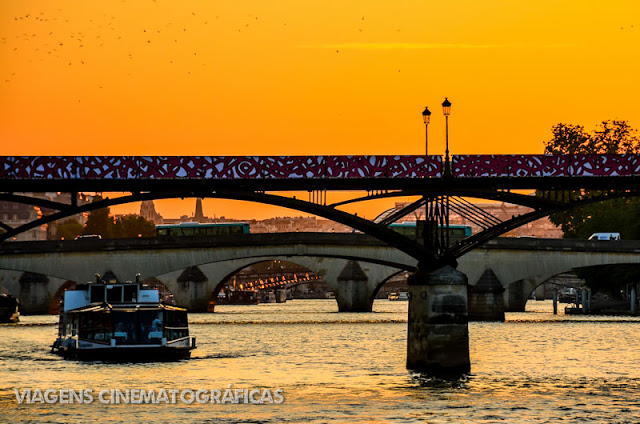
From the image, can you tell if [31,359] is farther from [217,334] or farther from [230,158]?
[217,334]

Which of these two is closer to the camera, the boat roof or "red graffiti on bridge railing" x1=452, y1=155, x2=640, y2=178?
"red graffiti on bridge railing" x1=452, y1=155, x2=640, y2=178

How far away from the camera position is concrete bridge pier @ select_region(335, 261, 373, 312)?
5689 inches

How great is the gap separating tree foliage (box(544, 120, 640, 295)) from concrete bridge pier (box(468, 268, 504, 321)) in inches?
696

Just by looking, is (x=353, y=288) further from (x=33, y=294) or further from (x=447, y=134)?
(x=447, y=134)

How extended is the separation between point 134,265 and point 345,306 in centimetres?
3224

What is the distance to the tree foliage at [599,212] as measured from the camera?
462 feet

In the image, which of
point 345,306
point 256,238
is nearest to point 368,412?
point 256,238

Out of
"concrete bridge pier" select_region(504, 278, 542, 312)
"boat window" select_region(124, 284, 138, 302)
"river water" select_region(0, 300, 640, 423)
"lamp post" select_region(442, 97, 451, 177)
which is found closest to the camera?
"river water" select_region(0, 300, 640, 423)

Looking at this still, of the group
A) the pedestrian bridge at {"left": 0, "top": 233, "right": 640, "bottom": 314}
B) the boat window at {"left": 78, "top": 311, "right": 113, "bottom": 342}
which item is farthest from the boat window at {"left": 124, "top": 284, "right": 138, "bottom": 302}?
the pedestrian bridge at {"left": 0, "top": 233, "right": 640, "bottom": 314}

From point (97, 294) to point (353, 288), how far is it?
70.5 metres

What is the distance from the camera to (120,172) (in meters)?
59.3

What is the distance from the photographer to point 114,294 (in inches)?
3024

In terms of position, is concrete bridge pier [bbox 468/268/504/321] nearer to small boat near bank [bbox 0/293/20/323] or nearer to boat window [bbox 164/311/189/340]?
small boat near bank [bbox 0/293/20/323]

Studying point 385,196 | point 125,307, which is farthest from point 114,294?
point 385,196
